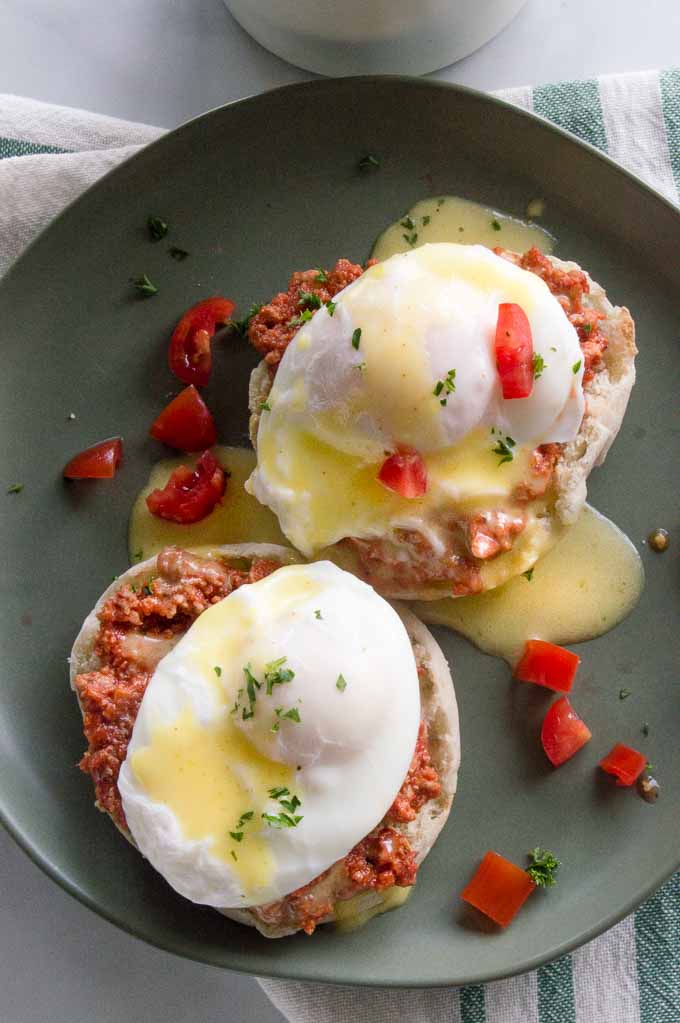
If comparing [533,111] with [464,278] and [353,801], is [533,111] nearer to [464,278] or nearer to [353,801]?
[464,278]

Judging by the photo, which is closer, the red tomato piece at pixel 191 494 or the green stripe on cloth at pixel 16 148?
the red tomato piece at pixel 191 494

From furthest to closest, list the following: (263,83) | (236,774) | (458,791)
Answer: (263,83)
(458,791)
(236,774)

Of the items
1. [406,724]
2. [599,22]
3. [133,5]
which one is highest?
[599,22]

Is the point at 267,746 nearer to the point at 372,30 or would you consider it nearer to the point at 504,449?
the point at 504,449

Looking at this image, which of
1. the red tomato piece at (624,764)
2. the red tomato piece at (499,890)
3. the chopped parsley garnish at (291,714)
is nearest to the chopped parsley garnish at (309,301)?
the chopped parsley garnish at (291,714)

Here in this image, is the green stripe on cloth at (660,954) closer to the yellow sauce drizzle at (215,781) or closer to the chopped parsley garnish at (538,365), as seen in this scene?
the yellow sauce drizzle at (215,781)

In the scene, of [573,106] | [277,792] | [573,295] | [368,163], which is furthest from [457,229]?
[277,792]

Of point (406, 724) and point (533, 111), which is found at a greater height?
point (533, 111)

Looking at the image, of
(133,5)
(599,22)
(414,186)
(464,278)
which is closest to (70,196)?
(133,5)
